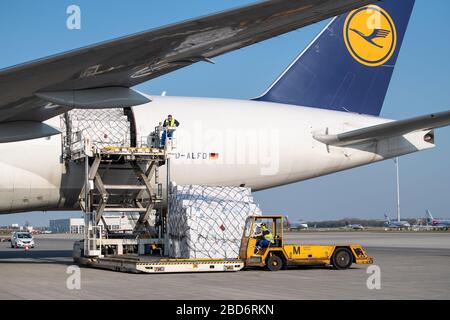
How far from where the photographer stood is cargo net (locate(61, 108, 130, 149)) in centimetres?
2723

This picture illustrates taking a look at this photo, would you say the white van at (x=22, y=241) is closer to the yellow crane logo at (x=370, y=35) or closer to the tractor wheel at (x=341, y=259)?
the yellow crane logo at (x=370, y=35)

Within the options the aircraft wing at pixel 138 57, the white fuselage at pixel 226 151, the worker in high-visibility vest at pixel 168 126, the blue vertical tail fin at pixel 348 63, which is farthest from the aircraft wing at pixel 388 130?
the aircraft wing at pixel 138 57

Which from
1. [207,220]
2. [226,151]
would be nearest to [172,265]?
[207,220]

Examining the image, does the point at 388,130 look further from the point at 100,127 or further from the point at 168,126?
the point at 100,127

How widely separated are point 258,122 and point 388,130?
5338 mm

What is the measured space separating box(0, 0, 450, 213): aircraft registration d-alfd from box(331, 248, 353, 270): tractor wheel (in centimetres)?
579

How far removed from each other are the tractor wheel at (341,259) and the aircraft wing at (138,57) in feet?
33.1

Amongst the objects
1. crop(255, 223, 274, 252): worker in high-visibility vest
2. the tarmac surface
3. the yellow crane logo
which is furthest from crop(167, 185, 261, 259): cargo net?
the yellow crane logo

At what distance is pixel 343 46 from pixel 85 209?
13.8m

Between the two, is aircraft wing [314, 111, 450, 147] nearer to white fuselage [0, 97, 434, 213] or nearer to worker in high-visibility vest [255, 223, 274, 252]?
white fuselage [0, 97, 434, 213]

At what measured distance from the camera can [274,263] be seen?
79.3ft

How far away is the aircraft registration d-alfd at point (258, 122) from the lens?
61.5 feet

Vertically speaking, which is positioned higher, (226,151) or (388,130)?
(388,130)

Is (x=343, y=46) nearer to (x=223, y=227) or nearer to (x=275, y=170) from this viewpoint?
(x=275, y=170)
